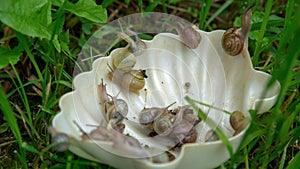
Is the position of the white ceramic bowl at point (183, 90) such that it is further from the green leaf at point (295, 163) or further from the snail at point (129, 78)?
the green leaf at point (295, 163)

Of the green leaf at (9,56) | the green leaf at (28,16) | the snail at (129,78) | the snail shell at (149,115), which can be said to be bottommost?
the snail shell at (149,115)

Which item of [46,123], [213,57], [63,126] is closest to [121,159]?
[63,126]

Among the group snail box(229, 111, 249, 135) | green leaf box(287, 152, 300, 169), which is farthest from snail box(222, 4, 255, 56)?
green leaf box(287, 152, 300, 169)

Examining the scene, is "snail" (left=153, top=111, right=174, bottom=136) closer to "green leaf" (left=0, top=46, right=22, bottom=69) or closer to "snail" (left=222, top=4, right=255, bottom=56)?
"snail" (left=222, top=4, right=255, bottom=56)

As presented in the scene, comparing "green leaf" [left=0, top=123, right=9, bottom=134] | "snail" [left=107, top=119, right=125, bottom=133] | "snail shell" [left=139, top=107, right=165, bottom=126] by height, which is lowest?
"green leaf" [left=0, top=123, right=9, bottom=134]

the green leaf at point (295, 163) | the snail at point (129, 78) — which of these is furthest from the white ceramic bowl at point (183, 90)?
the green leaf at point (295, 163)

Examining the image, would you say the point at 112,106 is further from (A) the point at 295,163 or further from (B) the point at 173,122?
(A) the point at 295,163

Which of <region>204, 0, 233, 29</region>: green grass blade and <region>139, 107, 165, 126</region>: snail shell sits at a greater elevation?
<region>204, 0, 233, 29</region>: green grass blade
